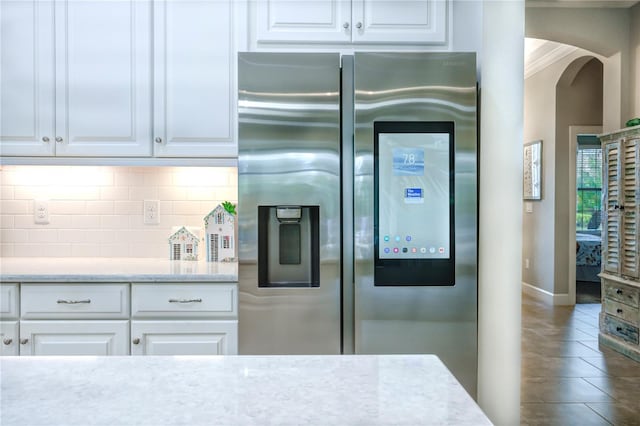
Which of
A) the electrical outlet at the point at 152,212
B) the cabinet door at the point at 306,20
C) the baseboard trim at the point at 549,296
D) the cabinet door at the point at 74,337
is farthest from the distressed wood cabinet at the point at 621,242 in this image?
the cabinet door at the point at 74,337

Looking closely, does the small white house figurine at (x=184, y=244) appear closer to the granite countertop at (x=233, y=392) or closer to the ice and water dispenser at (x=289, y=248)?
the ice and water dispenser at (x=289, y=248)

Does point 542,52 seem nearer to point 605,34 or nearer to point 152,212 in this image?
point 605,34

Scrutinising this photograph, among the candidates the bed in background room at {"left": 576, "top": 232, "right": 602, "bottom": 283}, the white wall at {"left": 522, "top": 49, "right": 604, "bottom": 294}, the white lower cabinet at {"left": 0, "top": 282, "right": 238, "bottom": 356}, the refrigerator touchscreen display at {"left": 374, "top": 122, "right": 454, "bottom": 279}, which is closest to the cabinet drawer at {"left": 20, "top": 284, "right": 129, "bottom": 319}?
the white lower cabinet at {"left": 0, "top": 282, "right": 238, "bottom": 356}

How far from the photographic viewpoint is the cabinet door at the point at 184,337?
2283 mm

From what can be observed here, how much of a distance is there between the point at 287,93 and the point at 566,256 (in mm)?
4987

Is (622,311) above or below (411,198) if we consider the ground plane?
A: below

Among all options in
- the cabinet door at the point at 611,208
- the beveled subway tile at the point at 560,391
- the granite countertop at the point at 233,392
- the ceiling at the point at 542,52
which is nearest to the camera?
the granite countertop at the point at 233,392

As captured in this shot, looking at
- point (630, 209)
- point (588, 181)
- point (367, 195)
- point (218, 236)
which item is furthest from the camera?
point (588, 181)

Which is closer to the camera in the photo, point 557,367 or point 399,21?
point 399,21

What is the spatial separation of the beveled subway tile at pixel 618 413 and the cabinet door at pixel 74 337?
257 centimetres

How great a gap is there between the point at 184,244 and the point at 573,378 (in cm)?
272

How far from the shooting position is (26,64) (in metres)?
2.54

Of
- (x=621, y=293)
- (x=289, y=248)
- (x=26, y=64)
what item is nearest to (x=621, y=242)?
(x=621, y=293)

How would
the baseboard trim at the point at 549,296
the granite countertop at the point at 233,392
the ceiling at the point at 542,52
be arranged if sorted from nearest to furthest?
the granite countertop at the point at 233,392
the ceiling at the point at 542,52
the baseboard trim at the point at 549,296
